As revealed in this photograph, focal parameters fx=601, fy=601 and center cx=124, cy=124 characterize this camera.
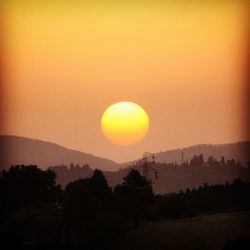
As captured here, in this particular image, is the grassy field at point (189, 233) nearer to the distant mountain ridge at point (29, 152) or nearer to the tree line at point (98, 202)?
the tree line at point (98, 202)

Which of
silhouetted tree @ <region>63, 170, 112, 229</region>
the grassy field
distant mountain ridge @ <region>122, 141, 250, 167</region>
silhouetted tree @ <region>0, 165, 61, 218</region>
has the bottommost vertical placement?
the grassy field

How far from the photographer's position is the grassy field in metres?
19.1

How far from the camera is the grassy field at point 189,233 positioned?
19.1m

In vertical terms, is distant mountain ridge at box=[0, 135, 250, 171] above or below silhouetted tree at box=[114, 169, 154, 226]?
above

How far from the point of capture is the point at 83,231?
21.5 m

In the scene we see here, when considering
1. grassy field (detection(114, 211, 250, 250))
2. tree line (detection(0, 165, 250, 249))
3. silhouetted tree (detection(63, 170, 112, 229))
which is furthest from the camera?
silhouetted tree (detection(63, 170, 112, 229))

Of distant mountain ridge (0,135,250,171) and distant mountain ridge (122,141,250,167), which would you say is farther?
distant mountain ridge (0,135,250,171)

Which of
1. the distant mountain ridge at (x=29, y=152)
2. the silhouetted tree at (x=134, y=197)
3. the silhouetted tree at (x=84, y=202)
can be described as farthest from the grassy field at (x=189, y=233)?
the distant mountain ridge at (x=29, y=152)

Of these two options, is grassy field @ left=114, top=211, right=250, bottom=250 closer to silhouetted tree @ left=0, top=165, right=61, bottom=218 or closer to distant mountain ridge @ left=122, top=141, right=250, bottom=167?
distant mountain ridge @ left=122, top=141, right=250, bottom=167

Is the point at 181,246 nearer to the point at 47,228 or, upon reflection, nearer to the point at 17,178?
the point at 47,228

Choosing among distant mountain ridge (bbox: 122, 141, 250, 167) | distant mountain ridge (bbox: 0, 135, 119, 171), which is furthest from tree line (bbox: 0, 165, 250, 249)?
distant mountain ridge (bbox: 122, 141, 250, 167)

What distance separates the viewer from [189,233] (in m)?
20.1

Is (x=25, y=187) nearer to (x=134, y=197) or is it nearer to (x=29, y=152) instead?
(x=134, y=197)

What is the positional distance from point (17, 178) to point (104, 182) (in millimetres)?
4696
